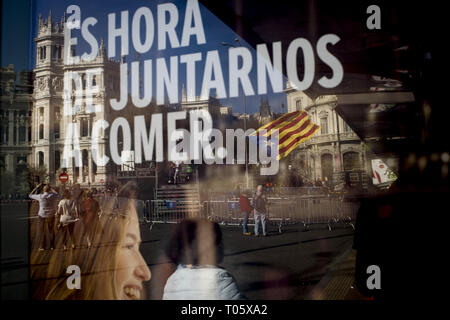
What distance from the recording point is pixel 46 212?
4781mm

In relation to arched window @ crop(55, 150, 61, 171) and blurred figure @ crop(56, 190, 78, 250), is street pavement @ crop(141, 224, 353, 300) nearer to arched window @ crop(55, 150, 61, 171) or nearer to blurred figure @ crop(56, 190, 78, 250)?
blurred figure @ crop(56, 190, 78, 250)

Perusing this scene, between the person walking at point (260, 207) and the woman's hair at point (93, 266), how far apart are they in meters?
2.24

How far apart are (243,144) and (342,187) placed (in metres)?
1.67

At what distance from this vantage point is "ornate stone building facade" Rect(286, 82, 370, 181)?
14.4ft

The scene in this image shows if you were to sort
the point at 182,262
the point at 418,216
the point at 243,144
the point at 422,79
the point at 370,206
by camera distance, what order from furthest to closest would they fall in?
the point at 243,144
the point at 422,79
the point at 370,206
the point at 418,216
the point at 182,262

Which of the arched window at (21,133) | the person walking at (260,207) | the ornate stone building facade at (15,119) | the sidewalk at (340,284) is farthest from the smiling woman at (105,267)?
the sidewalk at (340,284)

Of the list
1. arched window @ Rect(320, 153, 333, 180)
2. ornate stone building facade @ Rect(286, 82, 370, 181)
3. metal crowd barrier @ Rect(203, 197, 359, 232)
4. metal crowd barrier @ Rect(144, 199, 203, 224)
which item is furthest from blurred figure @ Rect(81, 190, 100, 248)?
arched window @ Rect(320, 153, 333, 180)

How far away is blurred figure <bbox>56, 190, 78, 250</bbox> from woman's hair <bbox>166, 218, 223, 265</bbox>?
9.93 feet

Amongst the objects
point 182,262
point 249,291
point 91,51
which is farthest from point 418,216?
point 91,51

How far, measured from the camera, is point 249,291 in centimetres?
418

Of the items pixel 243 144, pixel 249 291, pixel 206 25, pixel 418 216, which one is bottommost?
pixel 249 291

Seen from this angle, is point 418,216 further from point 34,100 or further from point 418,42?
point 34,100

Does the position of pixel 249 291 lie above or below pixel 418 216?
below

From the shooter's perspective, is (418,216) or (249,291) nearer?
(418,216)
